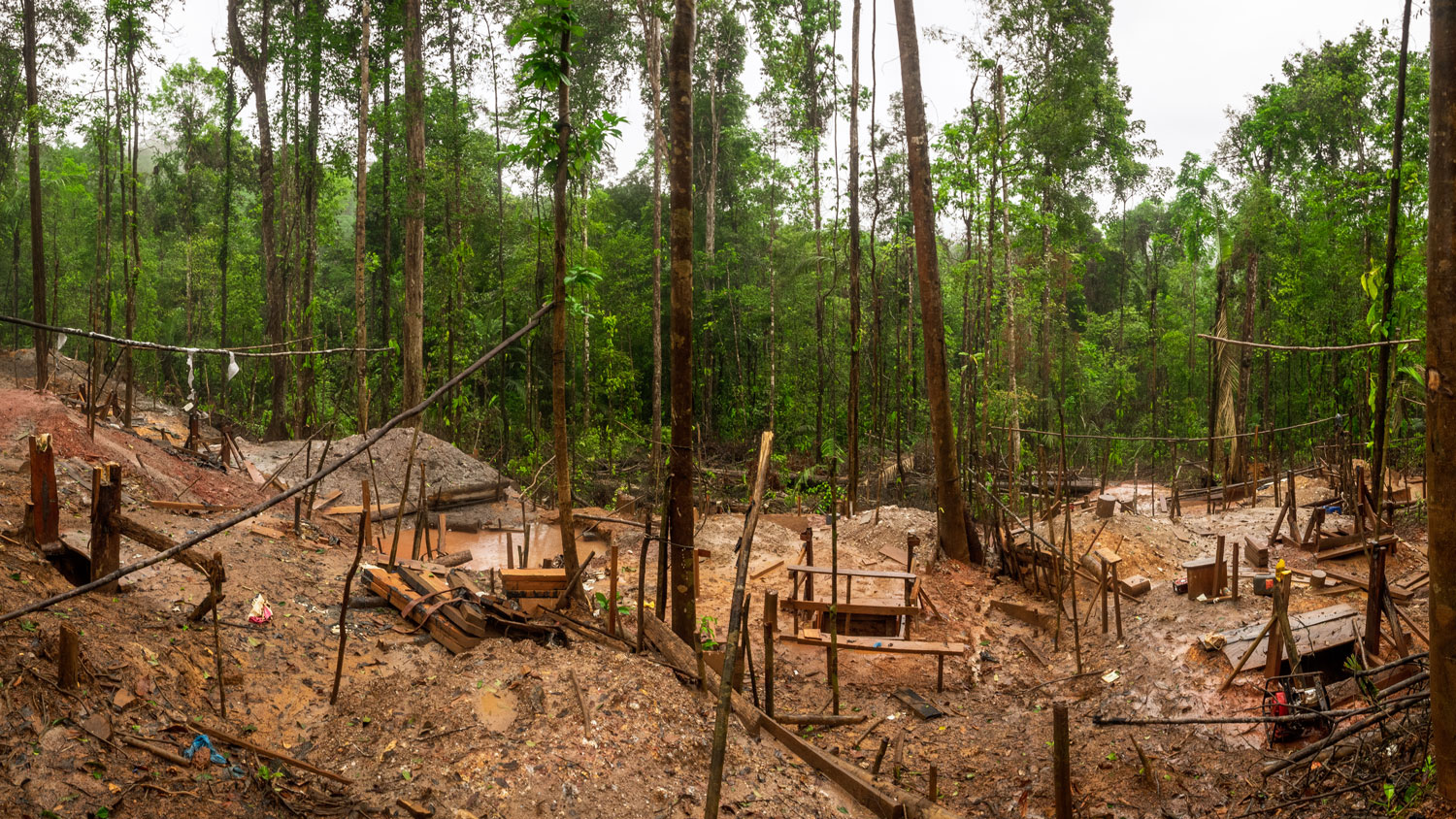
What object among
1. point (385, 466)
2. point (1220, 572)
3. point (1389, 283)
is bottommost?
point (1220, 572)

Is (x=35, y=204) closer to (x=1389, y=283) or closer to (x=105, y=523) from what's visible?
(x=105, y=523)

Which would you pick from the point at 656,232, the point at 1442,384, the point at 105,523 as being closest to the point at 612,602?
the point at 105,523

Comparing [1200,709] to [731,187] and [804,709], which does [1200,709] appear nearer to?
[804,709]

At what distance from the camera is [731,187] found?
91.1 ft

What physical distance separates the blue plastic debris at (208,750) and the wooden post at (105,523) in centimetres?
204

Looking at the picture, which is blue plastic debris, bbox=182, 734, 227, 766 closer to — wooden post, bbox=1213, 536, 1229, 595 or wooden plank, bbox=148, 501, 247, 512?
wooden plank, bbox=148, 501, 247, 512

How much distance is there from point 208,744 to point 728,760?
3131mm

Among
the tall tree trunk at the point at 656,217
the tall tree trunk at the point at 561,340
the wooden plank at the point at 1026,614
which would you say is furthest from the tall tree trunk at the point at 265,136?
the wooden plank at the point at 1026,614

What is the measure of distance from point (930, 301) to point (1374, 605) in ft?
23.2

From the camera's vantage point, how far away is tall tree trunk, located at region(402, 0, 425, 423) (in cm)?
1833

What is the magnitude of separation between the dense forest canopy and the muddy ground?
7133mm

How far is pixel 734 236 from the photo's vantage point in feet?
91.1

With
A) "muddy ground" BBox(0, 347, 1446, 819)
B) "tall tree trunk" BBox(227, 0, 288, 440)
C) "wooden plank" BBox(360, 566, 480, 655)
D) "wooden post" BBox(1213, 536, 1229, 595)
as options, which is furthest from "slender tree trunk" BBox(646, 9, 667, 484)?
"tall tree trunk" BBox(227, 0, 288, 440)

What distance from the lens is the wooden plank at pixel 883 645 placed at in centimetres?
863
